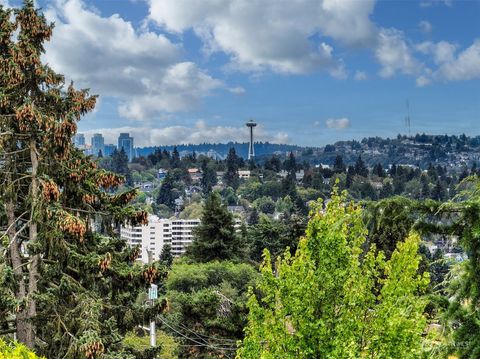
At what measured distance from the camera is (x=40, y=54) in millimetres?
10469

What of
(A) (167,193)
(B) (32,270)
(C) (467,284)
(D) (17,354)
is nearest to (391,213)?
(C) (467,284)

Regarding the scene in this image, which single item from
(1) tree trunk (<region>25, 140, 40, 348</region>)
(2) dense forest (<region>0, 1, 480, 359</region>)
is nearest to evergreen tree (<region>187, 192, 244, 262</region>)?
(2) dense forest (<region>0, 1, 480, 359</region>)

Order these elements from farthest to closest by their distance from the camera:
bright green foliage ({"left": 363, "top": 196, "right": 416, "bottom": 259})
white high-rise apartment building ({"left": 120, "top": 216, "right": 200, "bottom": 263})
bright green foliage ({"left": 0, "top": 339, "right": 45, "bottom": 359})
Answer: white high-rise apartment building ({"left": 120, "top": 216, "right": 200, "bottom": 263}) → bright green foliage ({"left": 0, "top": 339, "right": 45, "bottom": 359}) → bright green foliage ({"left": 363, "top": 196, "right": 416, "bottom": 259})

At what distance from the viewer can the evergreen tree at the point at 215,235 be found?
38.8 metres

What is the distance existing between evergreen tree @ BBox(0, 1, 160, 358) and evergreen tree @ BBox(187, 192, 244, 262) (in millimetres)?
27659

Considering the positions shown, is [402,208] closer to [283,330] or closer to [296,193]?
[283,330]

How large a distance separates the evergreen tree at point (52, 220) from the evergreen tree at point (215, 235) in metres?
27.7

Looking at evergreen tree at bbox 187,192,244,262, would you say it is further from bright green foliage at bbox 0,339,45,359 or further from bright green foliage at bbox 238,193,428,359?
bright green foliage at bbox 0,339,45,359

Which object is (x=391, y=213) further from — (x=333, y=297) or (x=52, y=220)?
(x=52, y=220)

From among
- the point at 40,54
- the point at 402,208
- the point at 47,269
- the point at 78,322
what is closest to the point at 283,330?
the point at 402,208

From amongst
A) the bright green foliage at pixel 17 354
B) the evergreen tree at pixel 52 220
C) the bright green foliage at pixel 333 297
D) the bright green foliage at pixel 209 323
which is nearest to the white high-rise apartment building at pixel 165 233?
the bright green foliage at pixel 209 323

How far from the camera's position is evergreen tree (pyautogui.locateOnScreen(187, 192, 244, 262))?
38781 millimetres

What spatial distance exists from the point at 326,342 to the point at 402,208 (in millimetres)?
2992

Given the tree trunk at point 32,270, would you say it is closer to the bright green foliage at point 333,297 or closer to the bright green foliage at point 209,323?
the bright green foliage at point 333,297
